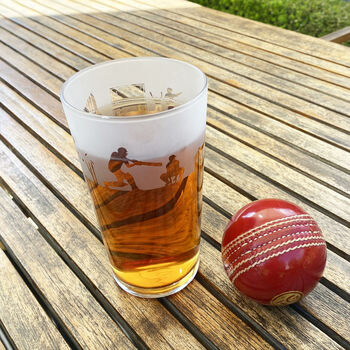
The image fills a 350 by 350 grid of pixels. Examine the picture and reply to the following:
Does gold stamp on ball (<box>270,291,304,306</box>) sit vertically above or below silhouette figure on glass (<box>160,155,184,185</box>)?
below

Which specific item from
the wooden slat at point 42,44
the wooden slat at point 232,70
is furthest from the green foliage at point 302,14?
the wooden slat at point 42,44

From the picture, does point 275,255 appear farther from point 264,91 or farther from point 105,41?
point 105,41

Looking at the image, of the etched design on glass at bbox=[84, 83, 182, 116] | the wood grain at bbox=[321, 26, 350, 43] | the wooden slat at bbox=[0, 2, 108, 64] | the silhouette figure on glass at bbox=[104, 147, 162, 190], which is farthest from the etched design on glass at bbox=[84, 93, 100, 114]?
the wood grain at bbox=[321, 26, 350, 43]

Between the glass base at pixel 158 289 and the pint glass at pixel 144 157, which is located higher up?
the pint glass at pixel 144 157

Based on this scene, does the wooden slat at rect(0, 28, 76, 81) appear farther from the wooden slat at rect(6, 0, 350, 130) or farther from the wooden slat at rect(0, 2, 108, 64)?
the wooden slat at rect(6, 0, 350, 130)

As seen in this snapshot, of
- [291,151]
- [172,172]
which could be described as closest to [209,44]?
[291,151]

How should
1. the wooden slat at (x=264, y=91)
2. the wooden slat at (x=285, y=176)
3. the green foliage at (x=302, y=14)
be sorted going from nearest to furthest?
the wooden slat at (x=285, y=176), the wooden slat at (x=264, y=91), the green foliage at (x=302, y=14)

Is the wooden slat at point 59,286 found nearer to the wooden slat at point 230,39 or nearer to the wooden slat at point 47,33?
the wooden slat at point 47,33
